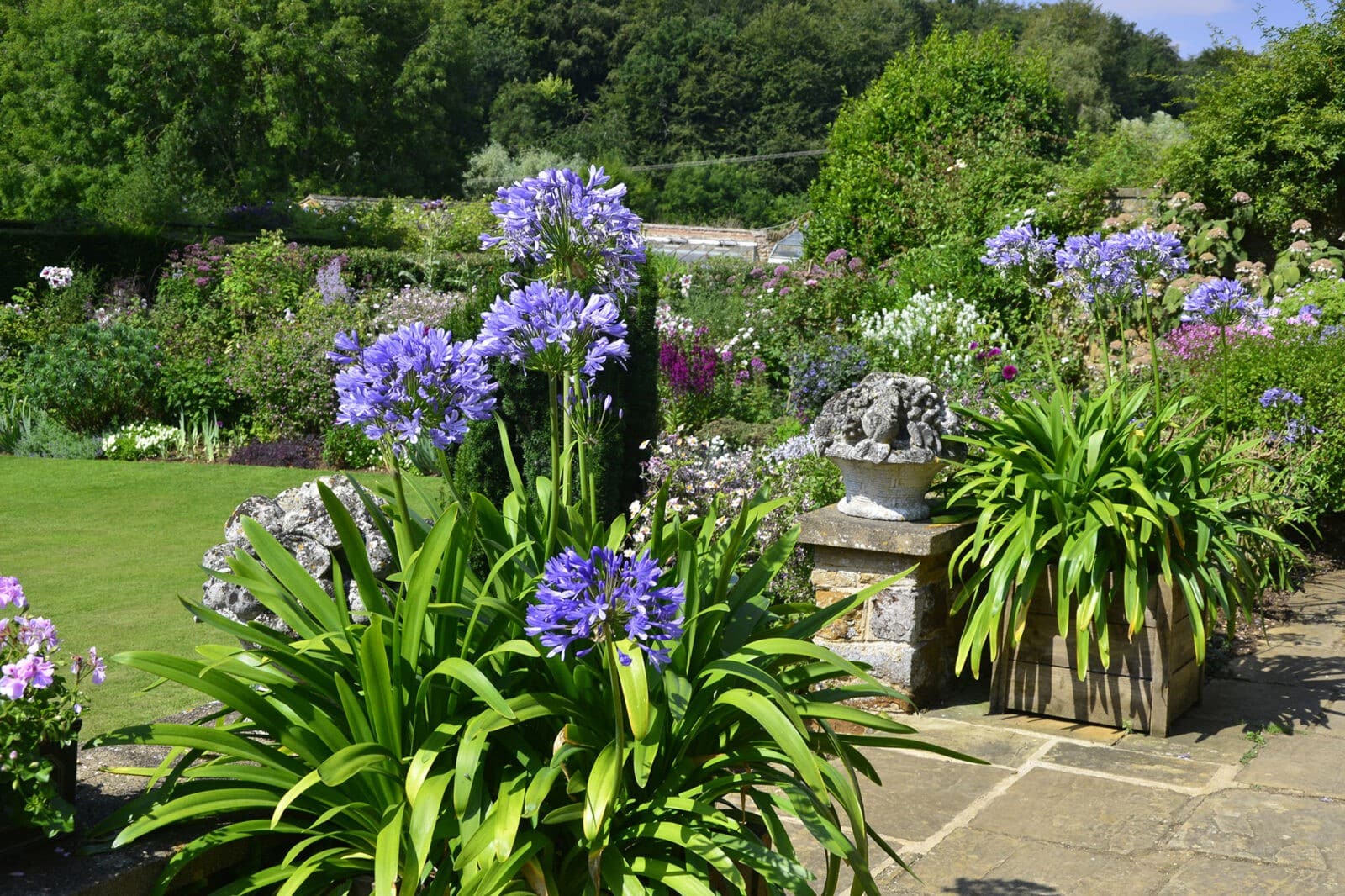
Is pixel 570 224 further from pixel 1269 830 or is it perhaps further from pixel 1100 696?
pixel 1100 696

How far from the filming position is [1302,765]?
3.83m

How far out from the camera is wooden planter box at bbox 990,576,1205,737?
4.12 metres

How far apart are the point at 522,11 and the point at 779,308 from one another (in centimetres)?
4201

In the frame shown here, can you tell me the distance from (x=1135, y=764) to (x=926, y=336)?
5081mm

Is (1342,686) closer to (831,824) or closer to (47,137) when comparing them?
(831,824)

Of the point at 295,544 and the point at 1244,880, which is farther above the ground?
the point at 295,544

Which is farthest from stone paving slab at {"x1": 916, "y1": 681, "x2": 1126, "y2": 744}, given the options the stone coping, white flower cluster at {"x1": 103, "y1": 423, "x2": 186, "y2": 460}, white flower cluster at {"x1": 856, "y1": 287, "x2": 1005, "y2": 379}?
white flower cluster at {"x1": 103, "y1": 423, "x2": 186, "y2": 460}

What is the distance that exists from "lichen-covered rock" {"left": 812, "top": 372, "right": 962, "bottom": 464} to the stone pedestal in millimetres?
284

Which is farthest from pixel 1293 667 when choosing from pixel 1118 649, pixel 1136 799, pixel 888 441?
pixel 888 441

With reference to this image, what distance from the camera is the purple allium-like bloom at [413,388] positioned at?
85.4 inches

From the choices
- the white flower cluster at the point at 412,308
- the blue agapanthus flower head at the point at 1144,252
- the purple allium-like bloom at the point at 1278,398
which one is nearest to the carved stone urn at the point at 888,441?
the blue agapanthus flower head at the point at 1144,252

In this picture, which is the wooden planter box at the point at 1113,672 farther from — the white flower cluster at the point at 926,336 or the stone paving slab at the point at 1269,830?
the white flower cluster at the point at 926,336

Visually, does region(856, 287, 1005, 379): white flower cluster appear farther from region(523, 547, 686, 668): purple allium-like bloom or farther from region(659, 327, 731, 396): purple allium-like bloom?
region(523, 547, 686, 668): purple allium-like bloom

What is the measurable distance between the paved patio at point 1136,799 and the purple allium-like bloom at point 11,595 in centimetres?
210
